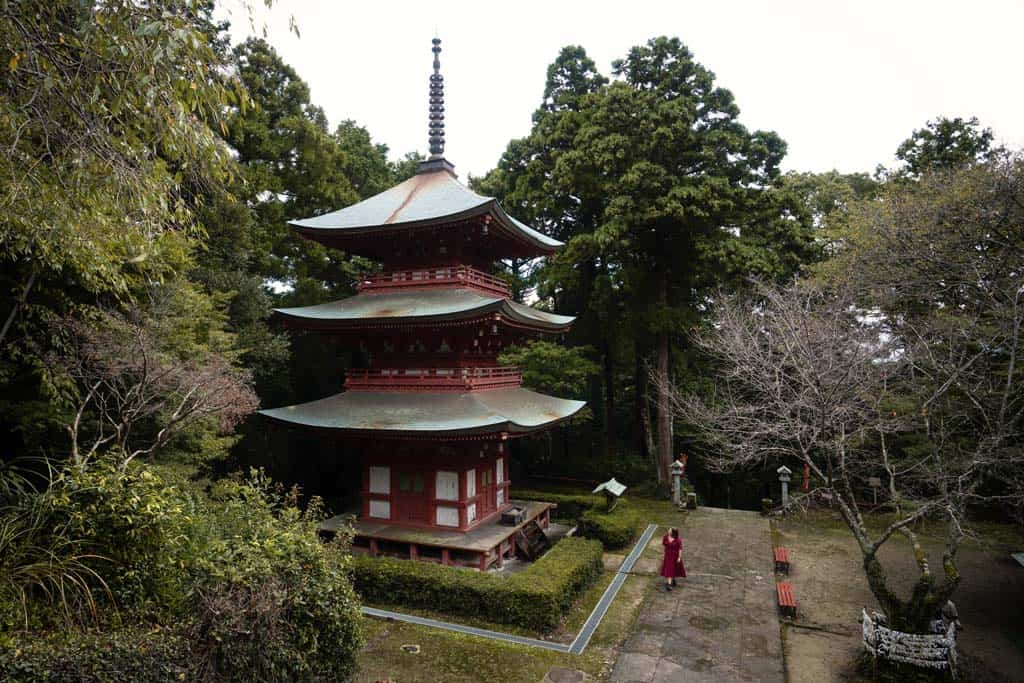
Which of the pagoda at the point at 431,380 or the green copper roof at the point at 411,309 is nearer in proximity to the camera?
the green copper roof at the point at 411,309

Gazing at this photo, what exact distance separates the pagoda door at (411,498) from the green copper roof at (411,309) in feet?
13.2

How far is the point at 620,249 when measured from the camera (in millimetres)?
21703

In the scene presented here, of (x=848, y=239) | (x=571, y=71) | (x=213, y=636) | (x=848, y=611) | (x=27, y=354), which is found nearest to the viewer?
(x=213, y=636)

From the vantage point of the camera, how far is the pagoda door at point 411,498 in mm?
14102

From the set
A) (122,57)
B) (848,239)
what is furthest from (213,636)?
(848,239)

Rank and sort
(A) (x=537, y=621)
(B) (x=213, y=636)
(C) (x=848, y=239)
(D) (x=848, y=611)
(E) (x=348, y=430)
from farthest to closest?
(C) (x=848, y=239)
(E) (x=348, y=430)
(D) (x=848, y=611)
(A) (x=537, y=621)
(B) (x=213, y=636)

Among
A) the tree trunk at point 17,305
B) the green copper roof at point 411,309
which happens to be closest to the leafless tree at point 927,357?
the green copper roof at point 411,309

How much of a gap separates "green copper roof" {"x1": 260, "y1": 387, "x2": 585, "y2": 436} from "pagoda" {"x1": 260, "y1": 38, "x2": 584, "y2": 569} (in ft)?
0.16

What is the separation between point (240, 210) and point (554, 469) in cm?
1740

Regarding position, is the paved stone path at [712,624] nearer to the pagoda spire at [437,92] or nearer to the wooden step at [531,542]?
the wooden step at [531,542]

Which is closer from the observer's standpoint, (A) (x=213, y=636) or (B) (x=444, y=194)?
(A) (x=213, y=636)

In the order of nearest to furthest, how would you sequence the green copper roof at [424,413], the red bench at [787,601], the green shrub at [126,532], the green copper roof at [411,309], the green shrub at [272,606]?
1. the green shrub at [272,606]
2. the green shrub at [126,532]
3. the red bench at [787,601]
4. the green copper roof at [424,413]
5. the green copper roof at [411,309]

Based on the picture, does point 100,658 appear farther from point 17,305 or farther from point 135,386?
point 17,305

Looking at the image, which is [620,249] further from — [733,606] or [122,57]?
[122,57]
